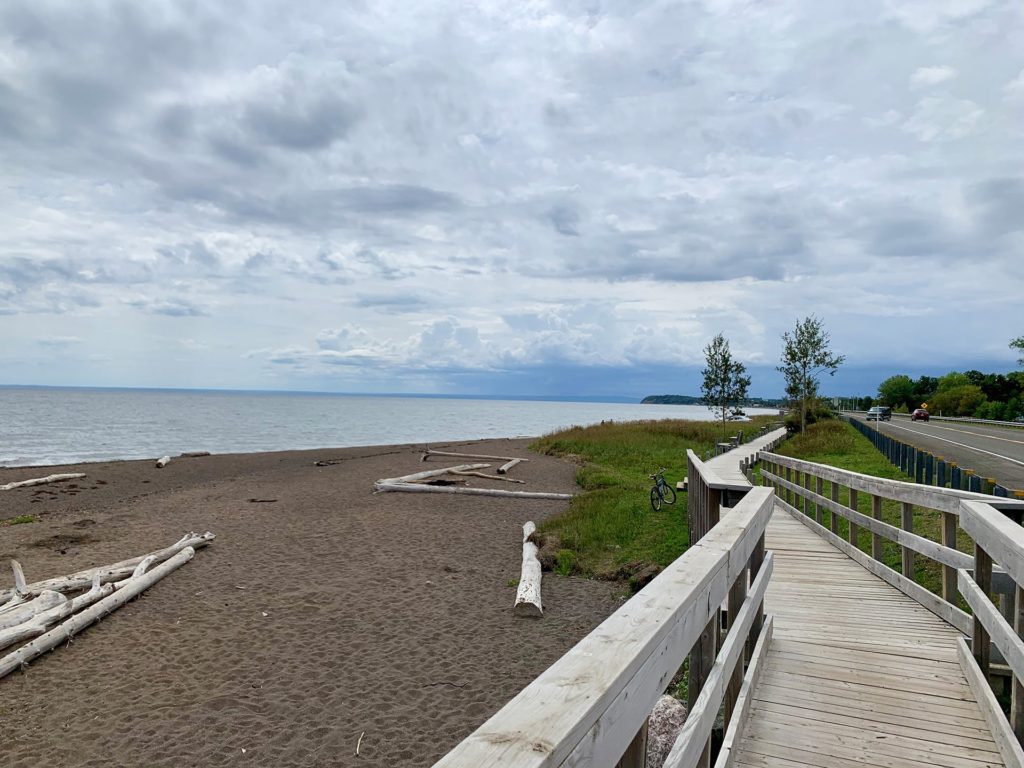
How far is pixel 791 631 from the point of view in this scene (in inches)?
192

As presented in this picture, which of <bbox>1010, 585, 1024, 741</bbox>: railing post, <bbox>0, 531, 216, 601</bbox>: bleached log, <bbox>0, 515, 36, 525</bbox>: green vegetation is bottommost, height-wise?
<bbox>0, 515, 36, 525</bbox>: green vegetation

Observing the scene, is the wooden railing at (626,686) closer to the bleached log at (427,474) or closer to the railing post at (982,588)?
the railing post at (982,588)

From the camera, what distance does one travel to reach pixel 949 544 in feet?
16.7

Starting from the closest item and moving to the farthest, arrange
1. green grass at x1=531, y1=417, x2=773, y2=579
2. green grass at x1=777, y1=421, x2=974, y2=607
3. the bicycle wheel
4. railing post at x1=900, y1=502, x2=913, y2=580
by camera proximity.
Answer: railing post at x1=900, y1=502, x2=913, y2=580, green grass at x1=777, y1=421, x2=974, y2=607, green grass at x1=531, y1=417, x2=773, y2=579, the bicycle wheel

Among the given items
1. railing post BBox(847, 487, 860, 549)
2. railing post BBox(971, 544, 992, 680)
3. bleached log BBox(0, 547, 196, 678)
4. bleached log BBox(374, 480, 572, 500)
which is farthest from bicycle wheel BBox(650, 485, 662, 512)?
railing post BBox(971, 544, 992, 680)

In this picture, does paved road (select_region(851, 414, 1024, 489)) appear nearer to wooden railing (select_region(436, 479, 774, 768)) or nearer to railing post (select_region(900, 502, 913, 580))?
railing post (select_region(900, 502, 913, 580))

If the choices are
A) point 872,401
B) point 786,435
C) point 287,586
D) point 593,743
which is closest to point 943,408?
point 872,401

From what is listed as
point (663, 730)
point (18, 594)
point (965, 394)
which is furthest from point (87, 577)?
point (965, 394)

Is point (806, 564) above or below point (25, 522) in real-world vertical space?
above

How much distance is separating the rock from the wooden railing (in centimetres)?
196

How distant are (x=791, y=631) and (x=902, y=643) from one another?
70 centimetres

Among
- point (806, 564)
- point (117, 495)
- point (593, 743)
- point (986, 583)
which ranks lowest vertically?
point (117, 495)

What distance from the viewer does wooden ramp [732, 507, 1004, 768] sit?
3186 millimetres

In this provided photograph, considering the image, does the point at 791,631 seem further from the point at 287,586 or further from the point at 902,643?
the point at 287,586
